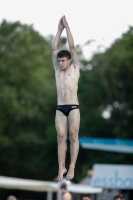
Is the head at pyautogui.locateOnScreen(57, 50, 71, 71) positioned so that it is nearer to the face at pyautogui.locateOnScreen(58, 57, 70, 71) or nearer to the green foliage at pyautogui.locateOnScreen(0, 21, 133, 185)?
the face at pyautogui.locateOnScreen(58, 57, 70, 71)

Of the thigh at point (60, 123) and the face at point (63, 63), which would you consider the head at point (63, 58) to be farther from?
the thigh at point (60, 123)

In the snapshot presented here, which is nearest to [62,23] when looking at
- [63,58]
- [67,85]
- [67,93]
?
[63,58]

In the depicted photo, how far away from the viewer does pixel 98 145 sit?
116 ft

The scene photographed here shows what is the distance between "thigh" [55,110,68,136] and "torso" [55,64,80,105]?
0.71 feet

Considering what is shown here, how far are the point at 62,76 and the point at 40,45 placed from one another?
59885mm

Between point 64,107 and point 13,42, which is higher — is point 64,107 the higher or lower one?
the lower one

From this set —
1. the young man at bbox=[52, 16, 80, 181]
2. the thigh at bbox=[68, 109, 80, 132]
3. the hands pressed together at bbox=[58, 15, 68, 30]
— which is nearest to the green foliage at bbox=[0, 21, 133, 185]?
the hands pressed together at bbox=[58, 15, 68, 30]

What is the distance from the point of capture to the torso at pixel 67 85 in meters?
13.1

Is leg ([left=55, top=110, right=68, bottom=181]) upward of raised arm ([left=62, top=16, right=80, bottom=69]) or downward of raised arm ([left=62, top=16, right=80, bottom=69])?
downward

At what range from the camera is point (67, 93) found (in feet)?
43.0

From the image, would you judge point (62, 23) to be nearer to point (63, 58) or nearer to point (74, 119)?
point (63, 58)

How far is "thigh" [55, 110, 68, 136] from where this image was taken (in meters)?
13.2

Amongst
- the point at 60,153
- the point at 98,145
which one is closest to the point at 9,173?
the point at 98,145

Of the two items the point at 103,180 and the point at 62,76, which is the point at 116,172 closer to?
the point at 103,180
